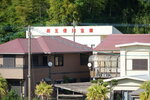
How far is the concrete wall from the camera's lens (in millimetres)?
41281

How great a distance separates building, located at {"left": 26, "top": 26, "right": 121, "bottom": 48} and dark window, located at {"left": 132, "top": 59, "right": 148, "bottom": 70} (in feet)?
34.5

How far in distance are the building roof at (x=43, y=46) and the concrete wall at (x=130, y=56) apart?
452 cm

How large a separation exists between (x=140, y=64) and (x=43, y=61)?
6.71 m

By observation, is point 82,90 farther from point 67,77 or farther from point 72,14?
point 72,14

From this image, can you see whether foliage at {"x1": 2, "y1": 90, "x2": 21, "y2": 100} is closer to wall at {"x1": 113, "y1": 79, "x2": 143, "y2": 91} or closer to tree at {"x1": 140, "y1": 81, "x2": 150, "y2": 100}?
wall at {"x1": 113, "y1": 79, "x2": 143, "y2": 91}

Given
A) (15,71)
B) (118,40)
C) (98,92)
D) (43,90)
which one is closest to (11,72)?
(15,71)

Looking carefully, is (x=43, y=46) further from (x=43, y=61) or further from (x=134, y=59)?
(x=134, y=59)

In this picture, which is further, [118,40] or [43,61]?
[118,40]

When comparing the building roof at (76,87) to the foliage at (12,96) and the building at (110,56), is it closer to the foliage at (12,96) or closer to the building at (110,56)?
the foliage at (12,96)

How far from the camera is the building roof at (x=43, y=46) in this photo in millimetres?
42031

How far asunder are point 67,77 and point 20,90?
3938 mm

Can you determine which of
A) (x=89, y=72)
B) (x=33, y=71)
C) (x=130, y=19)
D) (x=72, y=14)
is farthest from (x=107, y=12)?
(x=33, y=71)

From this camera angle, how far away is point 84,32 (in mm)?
51469

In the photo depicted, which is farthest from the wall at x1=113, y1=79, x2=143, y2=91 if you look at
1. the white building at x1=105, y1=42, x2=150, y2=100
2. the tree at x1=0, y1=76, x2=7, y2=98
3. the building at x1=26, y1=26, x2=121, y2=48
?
the building at x1=26, y1=26, x2=121, y2=48
